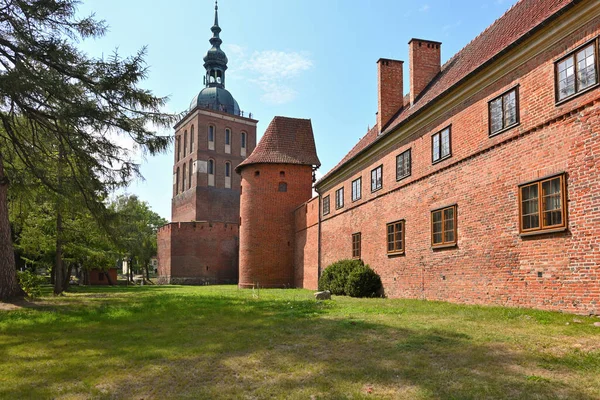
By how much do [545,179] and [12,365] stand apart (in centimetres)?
988

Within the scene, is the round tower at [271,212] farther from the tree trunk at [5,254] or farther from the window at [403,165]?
the tree trunk at [5,254]

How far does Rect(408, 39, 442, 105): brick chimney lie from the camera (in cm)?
1955

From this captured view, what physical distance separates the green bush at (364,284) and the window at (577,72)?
10009 millimetres

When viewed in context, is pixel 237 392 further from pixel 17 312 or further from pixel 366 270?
pixel 366 270

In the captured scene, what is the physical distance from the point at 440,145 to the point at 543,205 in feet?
16.7

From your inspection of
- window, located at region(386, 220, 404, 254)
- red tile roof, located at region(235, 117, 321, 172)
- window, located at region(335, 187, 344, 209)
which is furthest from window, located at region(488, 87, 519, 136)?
red tile roof, located at region(235, 117, 321, 172)

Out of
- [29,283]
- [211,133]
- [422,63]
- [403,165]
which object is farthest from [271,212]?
[211,133]

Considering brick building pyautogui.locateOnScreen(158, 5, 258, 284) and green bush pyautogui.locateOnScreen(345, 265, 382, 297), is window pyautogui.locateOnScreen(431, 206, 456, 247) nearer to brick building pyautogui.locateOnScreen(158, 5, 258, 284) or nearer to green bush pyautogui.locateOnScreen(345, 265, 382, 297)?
green bush pyautogui.locateOnScreen(345, 265, 382, 297)

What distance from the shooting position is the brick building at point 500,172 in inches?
387

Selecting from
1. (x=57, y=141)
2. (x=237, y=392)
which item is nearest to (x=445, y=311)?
(x=237, y=392)

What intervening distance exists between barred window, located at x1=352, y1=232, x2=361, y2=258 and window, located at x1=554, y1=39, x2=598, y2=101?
12079 mm

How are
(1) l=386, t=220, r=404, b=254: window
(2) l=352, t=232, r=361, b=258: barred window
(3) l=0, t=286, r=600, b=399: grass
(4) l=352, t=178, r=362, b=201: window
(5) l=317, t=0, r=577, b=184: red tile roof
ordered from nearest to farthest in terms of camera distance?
1. (3) l=0, t=286, r=600, b=399: grass
2. (5) l=317, t=0, r=577, b=184: red tile roof
3. (1) l=386, t=220, r=404, b=254: window
4. (2) l=352, t=232, r=361, b=258: barred window
5. (4) l=352, t=178, r=362, b=201: window

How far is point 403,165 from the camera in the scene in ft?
58.6

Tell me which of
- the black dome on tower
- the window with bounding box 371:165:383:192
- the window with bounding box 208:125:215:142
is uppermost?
the black dome on tower
